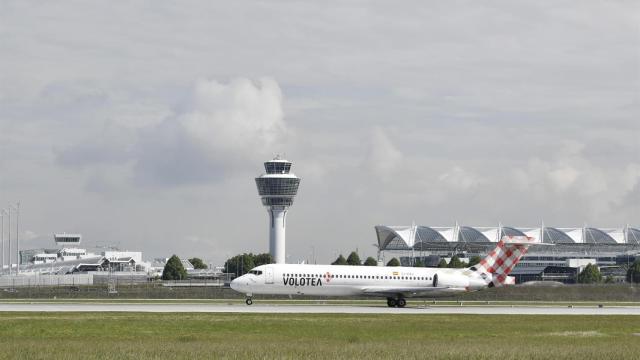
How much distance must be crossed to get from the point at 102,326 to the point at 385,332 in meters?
15.1

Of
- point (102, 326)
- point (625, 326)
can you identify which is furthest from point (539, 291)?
point (102, 326)

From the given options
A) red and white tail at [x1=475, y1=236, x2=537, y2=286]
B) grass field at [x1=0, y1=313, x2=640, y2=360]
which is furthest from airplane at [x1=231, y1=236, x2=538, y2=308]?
grass field at [x1=0, y1=313, x2=640, y2=360]

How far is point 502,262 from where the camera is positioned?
293 ft

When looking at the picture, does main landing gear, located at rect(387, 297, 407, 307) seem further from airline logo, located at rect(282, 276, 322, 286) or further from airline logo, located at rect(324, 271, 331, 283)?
airline logo, located at rect(282, 276, 322, 286)

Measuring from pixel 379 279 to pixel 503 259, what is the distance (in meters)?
11.5

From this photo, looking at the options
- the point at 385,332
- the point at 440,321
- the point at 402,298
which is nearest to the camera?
the point at 385,332

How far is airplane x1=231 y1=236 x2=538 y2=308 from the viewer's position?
84.3 meters

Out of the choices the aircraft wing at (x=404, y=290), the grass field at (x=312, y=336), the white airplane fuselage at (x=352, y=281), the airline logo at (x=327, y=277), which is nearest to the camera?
the grass field at (x=312, y=336)

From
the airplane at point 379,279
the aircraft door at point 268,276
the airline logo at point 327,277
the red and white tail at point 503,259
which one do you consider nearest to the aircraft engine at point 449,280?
the airplane at point 379,279

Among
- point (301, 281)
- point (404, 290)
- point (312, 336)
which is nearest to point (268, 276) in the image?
point (301, 281)

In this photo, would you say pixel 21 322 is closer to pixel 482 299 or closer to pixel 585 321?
pixel 585 321

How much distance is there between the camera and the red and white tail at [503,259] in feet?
293

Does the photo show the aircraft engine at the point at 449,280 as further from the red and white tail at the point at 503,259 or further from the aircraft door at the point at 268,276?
the aircraft door at the point at 268,276

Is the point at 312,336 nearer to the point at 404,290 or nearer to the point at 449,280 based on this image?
the point at 404,290
